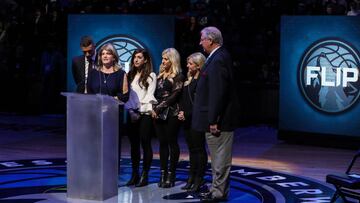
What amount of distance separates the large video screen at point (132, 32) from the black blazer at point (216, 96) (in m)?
4.58

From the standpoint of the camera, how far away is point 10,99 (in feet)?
51.9

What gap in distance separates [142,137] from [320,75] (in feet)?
13.9

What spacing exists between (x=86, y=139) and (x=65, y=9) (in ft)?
31.9

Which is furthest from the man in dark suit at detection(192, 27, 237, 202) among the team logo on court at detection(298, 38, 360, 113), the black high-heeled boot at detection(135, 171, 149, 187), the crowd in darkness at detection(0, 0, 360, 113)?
the crowd in darkness at detection(0, 0, 360, 113)

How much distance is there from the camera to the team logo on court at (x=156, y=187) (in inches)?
316

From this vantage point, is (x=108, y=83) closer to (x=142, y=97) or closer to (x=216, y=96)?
(x=142, y=97)

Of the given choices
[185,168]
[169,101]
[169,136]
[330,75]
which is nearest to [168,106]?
[169,101]

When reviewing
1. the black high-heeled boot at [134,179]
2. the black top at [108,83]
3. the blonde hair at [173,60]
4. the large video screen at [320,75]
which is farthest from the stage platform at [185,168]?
the blonde hair at [173,60]

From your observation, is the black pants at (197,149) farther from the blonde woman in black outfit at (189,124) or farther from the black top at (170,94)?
the black top at (170,94)

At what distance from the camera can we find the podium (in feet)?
25.0

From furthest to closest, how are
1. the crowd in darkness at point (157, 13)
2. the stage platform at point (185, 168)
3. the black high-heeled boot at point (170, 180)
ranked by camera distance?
the crowd in darkness at point (157, 13) < the black high-heeled boot at point (170, 180) < the stage platform at point (185, 168)

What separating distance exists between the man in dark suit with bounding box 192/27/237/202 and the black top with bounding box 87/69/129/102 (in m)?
0.88

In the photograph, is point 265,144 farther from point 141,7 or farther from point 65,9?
point 65,9

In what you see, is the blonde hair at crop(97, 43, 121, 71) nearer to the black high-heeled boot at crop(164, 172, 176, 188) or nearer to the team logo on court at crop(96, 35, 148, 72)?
the black high-heeled boot at crop(164, 172, 176, 188)
